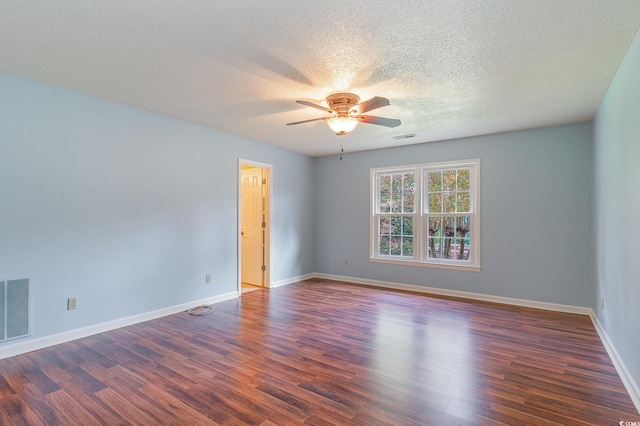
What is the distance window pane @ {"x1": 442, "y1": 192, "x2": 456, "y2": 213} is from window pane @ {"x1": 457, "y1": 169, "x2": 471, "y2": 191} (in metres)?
0.16

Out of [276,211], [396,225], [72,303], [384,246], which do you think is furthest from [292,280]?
[72,303]

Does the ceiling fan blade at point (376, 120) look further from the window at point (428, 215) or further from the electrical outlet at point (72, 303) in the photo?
the electrical outlet at point (72, 303)

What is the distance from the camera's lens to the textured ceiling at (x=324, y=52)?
6.60 ft

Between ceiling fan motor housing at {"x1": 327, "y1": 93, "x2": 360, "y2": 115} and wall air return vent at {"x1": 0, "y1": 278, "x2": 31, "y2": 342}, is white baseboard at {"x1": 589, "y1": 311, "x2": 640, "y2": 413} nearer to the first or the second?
ceiling fan motor housing at {"x1": 327, "y1": 93, "x2": 360, "y2": 115}

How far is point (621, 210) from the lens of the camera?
105 inches

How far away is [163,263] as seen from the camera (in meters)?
4.11

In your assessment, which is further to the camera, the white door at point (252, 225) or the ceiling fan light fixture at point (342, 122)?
the white door at point (252, 225)

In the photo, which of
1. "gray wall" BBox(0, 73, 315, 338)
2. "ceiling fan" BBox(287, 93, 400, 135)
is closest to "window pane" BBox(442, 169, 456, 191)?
"ceiling fan" BBox(287, 93, 400, 135)

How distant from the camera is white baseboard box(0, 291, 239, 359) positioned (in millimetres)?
2916

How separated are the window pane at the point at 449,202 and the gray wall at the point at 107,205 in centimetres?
334

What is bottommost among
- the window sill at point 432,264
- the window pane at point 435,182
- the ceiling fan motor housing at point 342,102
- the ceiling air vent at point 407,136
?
the window sill at point 432,264

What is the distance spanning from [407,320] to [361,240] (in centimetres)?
238

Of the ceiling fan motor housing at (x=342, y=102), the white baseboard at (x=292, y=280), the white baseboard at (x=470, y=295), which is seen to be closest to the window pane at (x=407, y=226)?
the white baseboard at (x=470, y=295)

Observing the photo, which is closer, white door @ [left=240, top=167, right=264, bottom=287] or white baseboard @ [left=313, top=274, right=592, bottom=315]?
white baseboard @ [left=313, top=274, right=592, bottom=315]
